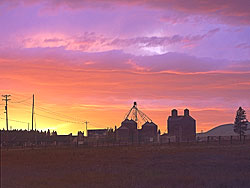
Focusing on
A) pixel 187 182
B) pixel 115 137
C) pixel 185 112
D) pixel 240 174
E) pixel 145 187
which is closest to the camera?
pixel 145 187

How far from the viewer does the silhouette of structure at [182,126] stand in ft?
434

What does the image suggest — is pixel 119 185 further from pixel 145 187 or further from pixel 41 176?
pixel 41 176

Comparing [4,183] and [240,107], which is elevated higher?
[240,107]

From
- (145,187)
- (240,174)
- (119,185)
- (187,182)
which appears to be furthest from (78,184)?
(240,174)

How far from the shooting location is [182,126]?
132250mm

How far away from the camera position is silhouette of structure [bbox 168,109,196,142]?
434 feet

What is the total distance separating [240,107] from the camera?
127812 mm

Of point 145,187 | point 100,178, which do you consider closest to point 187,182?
point 145,187

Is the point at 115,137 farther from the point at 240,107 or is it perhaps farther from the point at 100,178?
the point at 100,178

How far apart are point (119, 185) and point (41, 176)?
21.3 ft

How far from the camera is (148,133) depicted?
13788 cm

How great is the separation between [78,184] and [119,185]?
2.32 meters

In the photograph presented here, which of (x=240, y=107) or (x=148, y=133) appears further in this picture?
(x=148, y=133)

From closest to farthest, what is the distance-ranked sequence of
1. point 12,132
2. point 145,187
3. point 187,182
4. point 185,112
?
point 145,187, point 187,182, point 12,132, point 185,112
